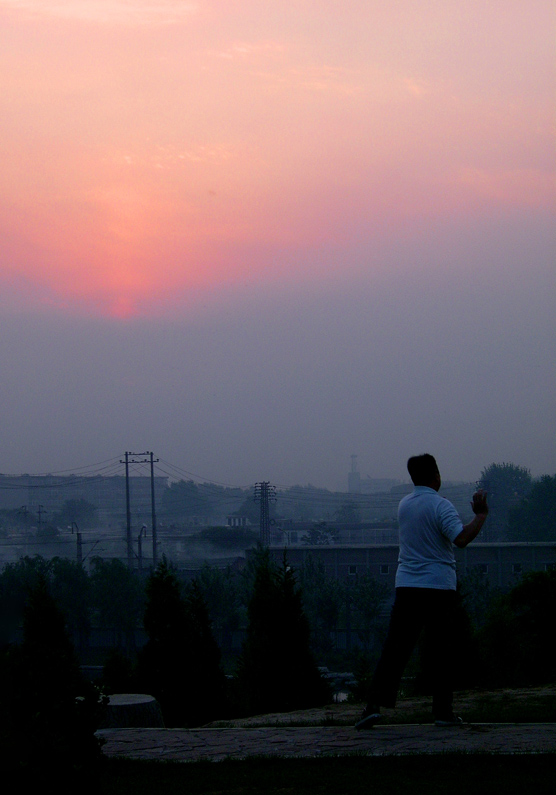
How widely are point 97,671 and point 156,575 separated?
25.4 meters

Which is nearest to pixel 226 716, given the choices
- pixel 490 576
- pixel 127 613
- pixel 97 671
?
pixel 97 671

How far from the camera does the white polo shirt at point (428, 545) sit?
6.09 m

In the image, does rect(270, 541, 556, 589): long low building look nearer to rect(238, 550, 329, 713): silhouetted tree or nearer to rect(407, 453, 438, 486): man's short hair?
rect(238, 550, 329, 713): silhouetted tree

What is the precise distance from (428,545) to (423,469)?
0.57 meters

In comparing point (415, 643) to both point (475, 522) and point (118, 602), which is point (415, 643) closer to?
point (475, 522)

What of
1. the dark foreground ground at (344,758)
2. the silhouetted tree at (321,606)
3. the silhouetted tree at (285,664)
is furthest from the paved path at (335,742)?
the silhouetted tree at (321,606)

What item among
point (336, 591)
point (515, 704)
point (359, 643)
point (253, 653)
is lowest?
point (359, 643)

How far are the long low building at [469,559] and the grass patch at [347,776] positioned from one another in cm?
6407

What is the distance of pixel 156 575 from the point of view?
20297 millimetres

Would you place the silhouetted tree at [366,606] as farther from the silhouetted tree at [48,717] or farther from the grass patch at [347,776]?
the silhouetted tree at [48,717]

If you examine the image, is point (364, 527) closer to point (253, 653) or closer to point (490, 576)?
point (490, 576)

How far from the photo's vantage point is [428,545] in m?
6.15

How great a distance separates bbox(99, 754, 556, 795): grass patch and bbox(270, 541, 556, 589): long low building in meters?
64.1

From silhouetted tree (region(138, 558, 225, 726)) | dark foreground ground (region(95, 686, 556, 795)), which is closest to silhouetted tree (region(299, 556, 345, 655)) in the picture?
silhouetted tree (region(138, 558, 225, 726))
